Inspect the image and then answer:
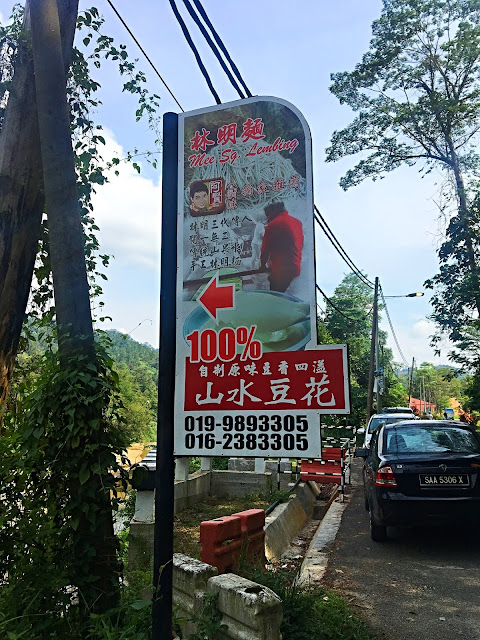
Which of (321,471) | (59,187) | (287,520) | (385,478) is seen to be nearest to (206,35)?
(59,187)

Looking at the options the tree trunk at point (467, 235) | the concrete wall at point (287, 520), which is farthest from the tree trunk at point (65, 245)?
the tree trunk at point (467, 235)

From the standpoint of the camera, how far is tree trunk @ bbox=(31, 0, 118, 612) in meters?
3.06

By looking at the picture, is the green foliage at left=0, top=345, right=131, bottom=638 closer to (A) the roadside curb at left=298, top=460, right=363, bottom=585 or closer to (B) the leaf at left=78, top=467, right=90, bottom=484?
(B) the leaf at left=78, top=467, right=90, bottom=484

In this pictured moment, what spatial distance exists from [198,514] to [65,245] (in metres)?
6.69

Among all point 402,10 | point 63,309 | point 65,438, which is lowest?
point 65,438

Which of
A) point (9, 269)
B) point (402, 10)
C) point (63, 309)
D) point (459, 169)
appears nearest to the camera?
point (63, 309)

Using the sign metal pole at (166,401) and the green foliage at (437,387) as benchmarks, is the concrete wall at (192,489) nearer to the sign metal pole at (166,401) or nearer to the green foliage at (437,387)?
the sign metal pole at (166,401)

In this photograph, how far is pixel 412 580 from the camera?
527 cm

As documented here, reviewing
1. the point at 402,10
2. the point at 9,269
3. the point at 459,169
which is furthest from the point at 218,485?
the point at 402,10

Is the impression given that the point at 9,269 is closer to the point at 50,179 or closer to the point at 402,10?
the point at 50,179

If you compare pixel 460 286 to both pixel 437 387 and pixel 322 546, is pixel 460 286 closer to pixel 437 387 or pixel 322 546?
pixel 322 546

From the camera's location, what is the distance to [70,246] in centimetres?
344

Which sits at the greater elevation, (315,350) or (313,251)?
(313,251)

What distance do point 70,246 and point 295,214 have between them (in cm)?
150
